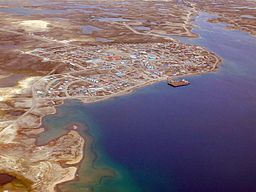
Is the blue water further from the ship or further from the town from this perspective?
the town

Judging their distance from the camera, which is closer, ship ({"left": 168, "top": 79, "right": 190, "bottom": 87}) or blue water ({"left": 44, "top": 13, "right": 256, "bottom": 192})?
blue water ({"left": 44, "top": 13, "right": 256, "bottom": 192})

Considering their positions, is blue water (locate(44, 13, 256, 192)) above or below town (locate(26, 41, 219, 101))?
below

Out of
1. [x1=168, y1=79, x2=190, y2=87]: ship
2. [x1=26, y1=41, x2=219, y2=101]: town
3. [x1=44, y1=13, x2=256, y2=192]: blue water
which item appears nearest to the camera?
[x1=44, y1=13, x2=256, y2=192]: blue water

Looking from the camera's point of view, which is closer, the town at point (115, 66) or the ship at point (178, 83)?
the town at point (115, 66)

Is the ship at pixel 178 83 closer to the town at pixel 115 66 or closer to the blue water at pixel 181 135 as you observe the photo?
the blue water at pixel 181 135

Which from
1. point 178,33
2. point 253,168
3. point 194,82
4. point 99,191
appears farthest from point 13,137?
point 178,33

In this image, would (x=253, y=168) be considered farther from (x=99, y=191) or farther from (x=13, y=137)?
(x=13, y=137)

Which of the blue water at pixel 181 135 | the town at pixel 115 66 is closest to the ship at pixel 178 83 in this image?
the blue water at pixel 181 135

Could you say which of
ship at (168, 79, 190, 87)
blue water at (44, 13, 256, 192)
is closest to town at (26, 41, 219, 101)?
ship at (168, 79, 190, 87)

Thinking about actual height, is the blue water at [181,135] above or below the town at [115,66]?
below
